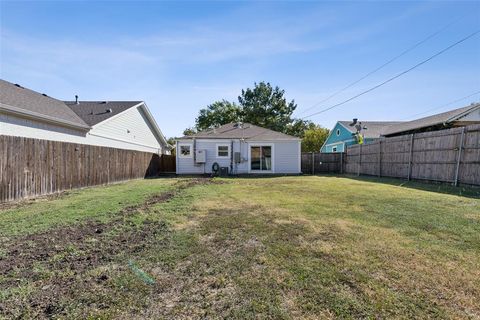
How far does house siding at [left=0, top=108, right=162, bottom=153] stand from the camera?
9.29 metres

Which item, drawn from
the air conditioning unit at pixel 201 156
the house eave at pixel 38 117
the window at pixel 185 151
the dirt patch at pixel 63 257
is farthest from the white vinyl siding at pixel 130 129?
the dirt patch at pixel 63 257

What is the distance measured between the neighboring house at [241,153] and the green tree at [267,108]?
16.9 m

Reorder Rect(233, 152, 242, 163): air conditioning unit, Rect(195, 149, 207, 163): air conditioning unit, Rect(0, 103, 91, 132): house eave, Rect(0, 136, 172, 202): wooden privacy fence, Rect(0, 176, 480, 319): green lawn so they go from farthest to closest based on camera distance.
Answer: Rect(233, 152, 242, 163): air conditioning unit, Rect(195, 149, 207, 163): air conditioning unit, Rect(0, 103, 91, 132): house eave, Rect(0, 136, 172, 202): wooden privacy fence, Rect(0, 176, 480, 319): green lawn

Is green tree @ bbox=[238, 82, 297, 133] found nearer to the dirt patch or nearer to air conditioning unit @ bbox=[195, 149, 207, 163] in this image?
air conditioning unit @ bbox=[195, 149, 207, 163]

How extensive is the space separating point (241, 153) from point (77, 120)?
9.33 m

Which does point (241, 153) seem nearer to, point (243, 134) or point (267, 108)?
point (243, 134)

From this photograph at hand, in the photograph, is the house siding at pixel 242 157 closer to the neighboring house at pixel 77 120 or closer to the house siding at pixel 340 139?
the neighboring house at pixel 77 120

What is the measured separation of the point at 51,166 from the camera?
26.6 feet

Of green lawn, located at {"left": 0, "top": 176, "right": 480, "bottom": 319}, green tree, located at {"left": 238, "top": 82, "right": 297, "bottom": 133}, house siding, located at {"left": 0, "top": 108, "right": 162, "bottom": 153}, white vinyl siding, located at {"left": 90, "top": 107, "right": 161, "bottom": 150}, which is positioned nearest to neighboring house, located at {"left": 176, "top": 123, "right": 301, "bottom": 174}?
white vinyl siding, located at {"left": 90, "top": 107, "right": 161, "bottom": 150}

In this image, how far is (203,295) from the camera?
2203 mm

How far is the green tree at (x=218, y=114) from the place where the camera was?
35250 millimetres

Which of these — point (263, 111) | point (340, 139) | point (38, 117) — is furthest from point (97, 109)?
point (263, 111)

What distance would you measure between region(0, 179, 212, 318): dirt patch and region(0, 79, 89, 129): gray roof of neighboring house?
7397 mm

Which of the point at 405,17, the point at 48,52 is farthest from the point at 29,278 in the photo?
the point at 405,17
